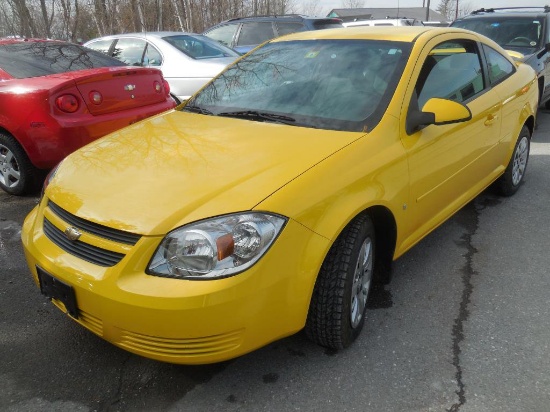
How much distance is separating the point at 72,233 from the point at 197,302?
2.34ft

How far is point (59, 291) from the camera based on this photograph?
221 cm

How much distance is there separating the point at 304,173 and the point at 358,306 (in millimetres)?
806

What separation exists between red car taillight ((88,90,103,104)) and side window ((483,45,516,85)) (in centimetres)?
322

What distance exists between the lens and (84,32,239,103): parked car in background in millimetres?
6631

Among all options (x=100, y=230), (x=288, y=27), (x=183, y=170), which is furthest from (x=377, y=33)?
(x=288, y=27)

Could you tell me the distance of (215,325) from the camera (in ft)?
6.40

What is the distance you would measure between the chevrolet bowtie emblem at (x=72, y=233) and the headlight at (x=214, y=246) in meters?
0.42

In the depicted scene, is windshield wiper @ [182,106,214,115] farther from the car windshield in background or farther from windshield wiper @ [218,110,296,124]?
the car windshield in background

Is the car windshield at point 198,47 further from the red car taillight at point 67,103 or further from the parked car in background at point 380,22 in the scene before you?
the parked car in background at point 380,22

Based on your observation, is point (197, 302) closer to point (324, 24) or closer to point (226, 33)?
point (324, 24)

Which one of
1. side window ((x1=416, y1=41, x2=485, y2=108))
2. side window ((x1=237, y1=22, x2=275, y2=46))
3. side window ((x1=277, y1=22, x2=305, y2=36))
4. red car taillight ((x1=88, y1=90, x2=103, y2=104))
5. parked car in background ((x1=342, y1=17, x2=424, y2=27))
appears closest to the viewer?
side window ((x1=416, y1=41, x2=485, y2=108))

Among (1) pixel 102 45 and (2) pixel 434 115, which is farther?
(1) pixel 102 45

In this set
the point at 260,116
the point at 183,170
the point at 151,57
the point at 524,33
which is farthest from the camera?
the point at 524,33

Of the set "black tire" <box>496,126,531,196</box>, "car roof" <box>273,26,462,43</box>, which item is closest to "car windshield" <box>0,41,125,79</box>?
"car roof" <box>273,26,462,43</box>
